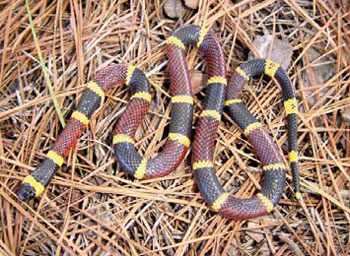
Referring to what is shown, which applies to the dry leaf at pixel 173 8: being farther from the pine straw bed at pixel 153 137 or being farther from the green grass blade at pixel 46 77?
the green grass blade at pixel 46 77

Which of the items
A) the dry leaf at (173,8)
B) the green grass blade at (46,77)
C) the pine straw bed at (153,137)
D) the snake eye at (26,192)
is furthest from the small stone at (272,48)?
the snake eye at (26,192)

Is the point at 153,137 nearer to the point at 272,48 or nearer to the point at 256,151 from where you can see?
the point at 256,151

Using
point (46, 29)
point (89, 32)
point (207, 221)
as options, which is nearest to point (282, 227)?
point (207, 221)

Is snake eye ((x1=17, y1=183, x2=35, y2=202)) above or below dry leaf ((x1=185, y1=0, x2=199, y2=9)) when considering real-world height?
below

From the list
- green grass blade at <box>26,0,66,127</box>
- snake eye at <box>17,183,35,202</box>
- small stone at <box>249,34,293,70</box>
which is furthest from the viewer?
small stone at <box>249,34,293,70</box>

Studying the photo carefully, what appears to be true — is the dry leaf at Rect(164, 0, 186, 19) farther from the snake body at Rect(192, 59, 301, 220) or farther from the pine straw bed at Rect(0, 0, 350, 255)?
the snake body at Rect(192, 59, 301, 220)

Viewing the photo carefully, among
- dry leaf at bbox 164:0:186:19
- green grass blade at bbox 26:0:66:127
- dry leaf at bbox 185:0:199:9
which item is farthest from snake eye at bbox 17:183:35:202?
dry leaf at bbox 185:0:199:9

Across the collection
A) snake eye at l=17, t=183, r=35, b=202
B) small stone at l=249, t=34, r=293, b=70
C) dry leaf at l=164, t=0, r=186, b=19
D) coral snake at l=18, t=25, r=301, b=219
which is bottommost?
snake eye at l=17, t=183, r=35, b=202

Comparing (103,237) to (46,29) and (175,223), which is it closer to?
(175,223)
